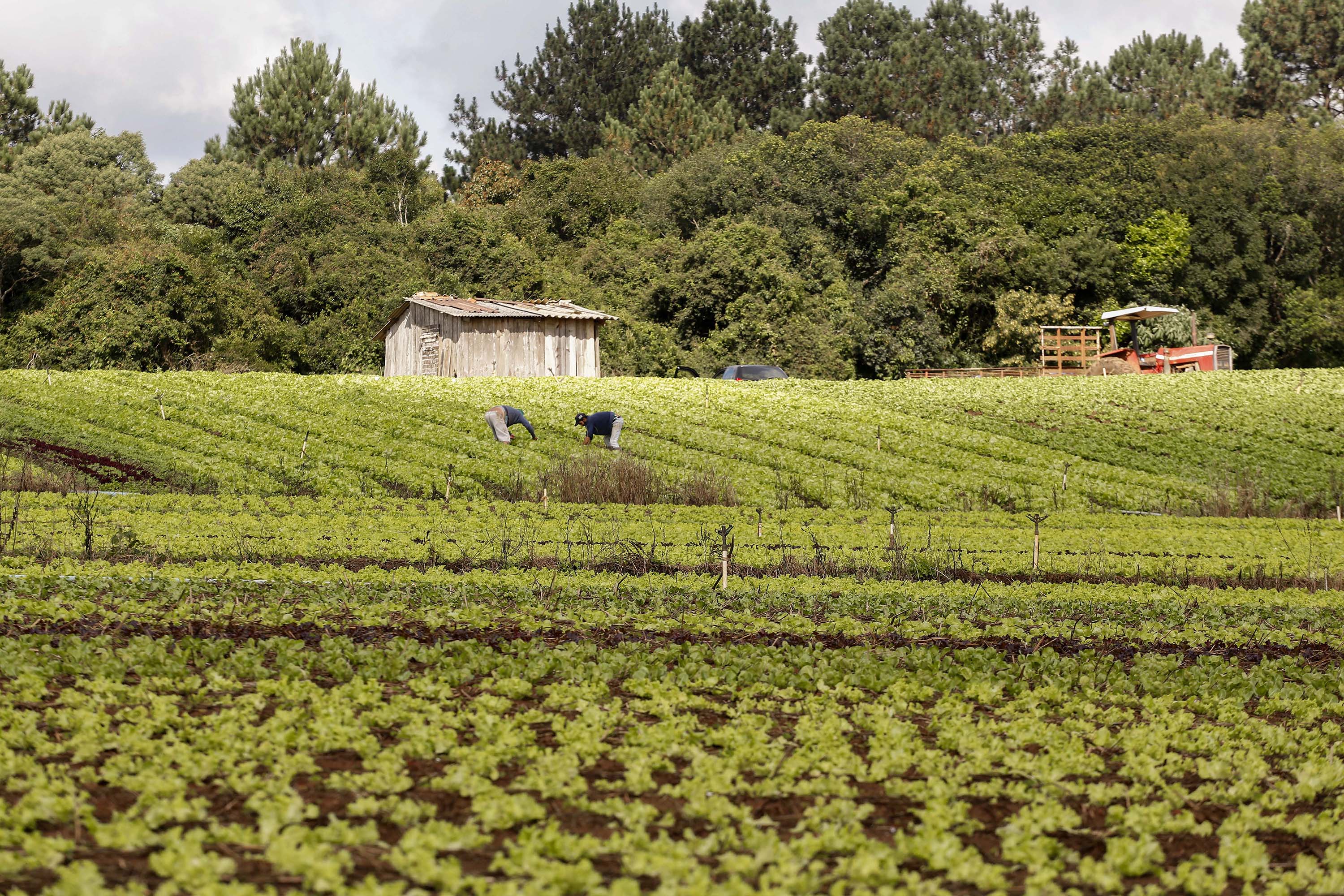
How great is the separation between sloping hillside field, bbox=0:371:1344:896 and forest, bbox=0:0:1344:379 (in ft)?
103

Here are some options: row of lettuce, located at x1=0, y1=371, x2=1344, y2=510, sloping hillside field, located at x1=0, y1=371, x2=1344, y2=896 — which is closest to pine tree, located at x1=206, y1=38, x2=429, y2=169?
row of lettuce, located at x1=0, y1=371, x2=1344, y2=510

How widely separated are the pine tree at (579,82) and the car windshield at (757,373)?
46.7 meters

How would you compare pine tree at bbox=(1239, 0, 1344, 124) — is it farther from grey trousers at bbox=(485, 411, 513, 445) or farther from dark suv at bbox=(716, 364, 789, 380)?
grey trousers at bbox=(485, 411, 513, 445)

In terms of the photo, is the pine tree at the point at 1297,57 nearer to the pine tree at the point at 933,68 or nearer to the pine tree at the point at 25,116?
the pine tree at the point at 933,68

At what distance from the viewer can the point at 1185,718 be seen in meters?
8.03

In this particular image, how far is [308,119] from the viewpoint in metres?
76.9

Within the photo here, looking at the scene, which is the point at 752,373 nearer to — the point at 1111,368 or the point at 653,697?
the point at 1111,368

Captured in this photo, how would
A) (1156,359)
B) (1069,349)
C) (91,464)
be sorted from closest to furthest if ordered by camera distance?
1. (91,464)
2. (1156,359)
3. (1069,349)

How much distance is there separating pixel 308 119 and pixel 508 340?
1645 inches

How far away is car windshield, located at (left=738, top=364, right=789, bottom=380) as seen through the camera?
4222 cm

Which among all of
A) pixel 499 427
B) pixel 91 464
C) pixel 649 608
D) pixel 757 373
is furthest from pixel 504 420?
pixel 649 608

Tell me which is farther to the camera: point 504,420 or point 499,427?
point 504,420

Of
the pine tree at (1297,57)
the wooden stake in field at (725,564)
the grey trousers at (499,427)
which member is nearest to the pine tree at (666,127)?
the pine tree at (1297,57)

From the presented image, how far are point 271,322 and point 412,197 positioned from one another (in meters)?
18.6
